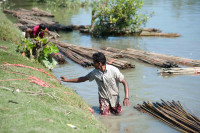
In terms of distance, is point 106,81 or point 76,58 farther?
point 76,58

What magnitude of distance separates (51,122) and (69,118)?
21.9 inches

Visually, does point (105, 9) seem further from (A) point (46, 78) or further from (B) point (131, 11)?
(A) point (46, 78)

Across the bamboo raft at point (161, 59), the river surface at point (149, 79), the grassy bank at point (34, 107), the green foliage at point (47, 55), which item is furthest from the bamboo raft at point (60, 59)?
the grassy bank at point (34, 107)

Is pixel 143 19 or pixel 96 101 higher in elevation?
pixel 143 19

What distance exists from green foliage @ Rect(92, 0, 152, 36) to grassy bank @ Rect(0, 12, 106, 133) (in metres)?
10.4

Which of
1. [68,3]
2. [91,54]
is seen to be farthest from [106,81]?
[68,3]

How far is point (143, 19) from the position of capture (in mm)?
17156

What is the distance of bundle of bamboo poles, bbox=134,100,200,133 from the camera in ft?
17.6

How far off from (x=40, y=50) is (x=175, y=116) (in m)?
4.41

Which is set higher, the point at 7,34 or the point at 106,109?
the point at 7,34

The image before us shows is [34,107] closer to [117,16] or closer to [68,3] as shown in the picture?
[117,16]

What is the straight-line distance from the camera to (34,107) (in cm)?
450

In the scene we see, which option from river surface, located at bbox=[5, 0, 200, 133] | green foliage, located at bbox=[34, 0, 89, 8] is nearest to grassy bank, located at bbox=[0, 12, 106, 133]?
river surface, located at bbox=[5, 0, 200, 133]

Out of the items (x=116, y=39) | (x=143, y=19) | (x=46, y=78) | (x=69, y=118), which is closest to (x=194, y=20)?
(x=143, y=19)
